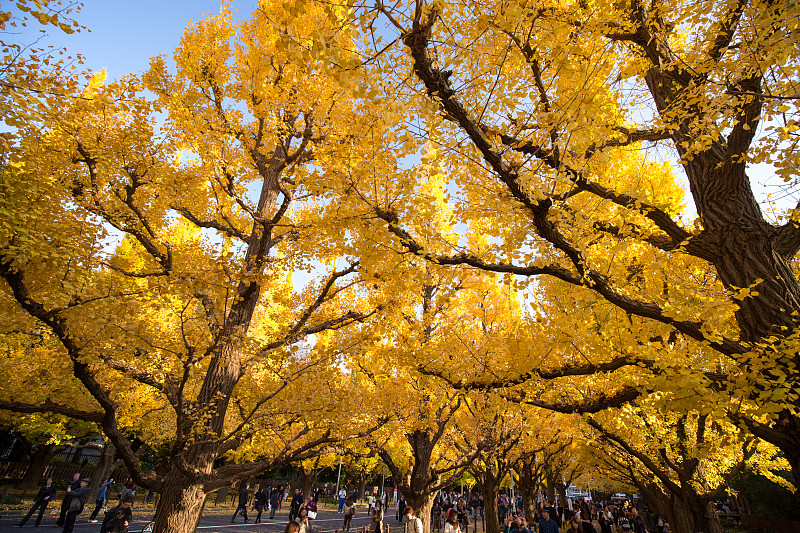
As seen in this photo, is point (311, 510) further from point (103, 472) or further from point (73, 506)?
point (103, 472)

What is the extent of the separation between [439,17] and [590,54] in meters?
2.54

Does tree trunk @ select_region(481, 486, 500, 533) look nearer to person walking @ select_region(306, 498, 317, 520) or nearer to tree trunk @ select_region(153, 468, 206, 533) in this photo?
person walking @ select_region(306, 498, 317, 520)

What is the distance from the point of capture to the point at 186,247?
7.22 meters

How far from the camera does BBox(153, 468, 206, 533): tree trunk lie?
5.21 metres

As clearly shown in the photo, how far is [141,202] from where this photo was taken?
6340 millimetres

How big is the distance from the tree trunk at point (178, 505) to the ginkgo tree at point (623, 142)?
4.53 m

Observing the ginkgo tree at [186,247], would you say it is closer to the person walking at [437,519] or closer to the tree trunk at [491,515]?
the tree trunk at [491,515]

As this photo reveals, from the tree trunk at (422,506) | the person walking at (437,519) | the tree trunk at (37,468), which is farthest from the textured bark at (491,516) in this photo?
the tree trunk at (37,468)

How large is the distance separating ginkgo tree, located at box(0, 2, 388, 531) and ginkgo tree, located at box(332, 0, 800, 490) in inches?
57.3

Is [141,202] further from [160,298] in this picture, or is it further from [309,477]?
[309,477]

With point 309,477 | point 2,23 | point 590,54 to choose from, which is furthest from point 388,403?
point 309,477

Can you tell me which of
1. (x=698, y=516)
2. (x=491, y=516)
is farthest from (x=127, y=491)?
(x=698, y=516)

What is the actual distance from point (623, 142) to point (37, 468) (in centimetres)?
2766

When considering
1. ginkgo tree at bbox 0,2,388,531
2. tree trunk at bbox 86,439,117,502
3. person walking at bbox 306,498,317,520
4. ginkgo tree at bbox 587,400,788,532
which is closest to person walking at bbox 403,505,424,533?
ginkgo tree at bbox 0,2,388,531
